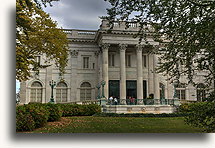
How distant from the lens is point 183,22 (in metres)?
6.50

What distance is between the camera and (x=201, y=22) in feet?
20.5

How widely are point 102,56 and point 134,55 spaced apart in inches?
141

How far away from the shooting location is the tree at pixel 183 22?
6297 millimetres

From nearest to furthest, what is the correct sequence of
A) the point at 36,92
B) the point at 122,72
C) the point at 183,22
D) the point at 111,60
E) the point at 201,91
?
the point at 183,22
the point at 201,91
the point at 36,92
the point at 122,72
the point at 111,60

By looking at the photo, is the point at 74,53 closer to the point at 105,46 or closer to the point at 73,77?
the point at 73,77

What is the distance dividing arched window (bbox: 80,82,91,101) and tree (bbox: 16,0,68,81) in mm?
9040

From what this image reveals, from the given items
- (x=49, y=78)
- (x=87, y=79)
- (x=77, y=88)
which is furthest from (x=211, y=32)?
(x=77, y=88)

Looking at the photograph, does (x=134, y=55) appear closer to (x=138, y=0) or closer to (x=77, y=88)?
(x=77, y=88)

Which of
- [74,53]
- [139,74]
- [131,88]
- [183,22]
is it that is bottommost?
[131,88]

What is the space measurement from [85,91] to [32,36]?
12.9m

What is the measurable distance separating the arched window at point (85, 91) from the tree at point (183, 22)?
46.9ft

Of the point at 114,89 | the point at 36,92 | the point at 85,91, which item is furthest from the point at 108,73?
the point at 36,92

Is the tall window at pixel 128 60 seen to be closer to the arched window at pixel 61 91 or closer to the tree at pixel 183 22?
the arched window at pixel 61 91

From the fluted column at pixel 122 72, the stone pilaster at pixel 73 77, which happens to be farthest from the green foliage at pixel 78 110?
the fluted column at pixel 122 72
